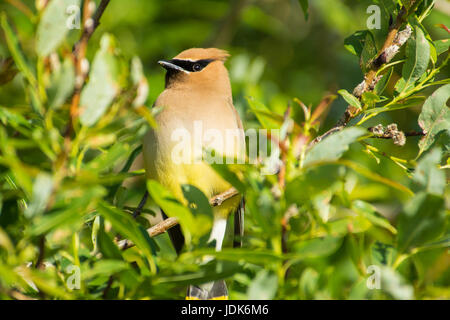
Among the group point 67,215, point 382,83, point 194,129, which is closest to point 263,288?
point 67,215

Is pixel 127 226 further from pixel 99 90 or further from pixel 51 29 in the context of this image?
pixel 51 29

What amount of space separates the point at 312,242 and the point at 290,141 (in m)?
0.30

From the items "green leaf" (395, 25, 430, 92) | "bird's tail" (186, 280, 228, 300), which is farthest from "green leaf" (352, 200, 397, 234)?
"bird's tail" (186, 280, 228, 300)

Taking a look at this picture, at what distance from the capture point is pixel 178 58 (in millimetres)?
3959

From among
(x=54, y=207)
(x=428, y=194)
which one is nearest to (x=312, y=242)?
(x=428, y=194)

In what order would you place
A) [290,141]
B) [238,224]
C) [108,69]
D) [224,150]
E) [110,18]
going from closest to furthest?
[108,69] → [290,141] → [224,150] → [238,224] → [110,18]

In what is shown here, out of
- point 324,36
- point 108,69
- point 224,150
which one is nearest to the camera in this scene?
point 108,69

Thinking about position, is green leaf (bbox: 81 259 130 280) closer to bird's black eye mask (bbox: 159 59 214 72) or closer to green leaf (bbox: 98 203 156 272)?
green leaf (bbox: 98 203 156 272)

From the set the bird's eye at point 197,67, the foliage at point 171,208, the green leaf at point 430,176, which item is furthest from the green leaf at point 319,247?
the bird's eye at point 197,67

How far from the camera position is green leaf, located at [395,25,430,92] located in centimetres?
232

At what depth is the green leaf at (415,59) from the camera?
232cm

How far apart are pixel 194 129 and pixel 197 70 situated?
2.10ft

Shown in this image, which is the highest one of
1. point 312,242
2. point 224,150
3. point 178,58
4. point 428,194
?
point 178,58

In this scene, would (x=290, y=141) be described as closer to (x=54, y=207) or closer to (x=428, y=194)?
(x=428, y=194)
